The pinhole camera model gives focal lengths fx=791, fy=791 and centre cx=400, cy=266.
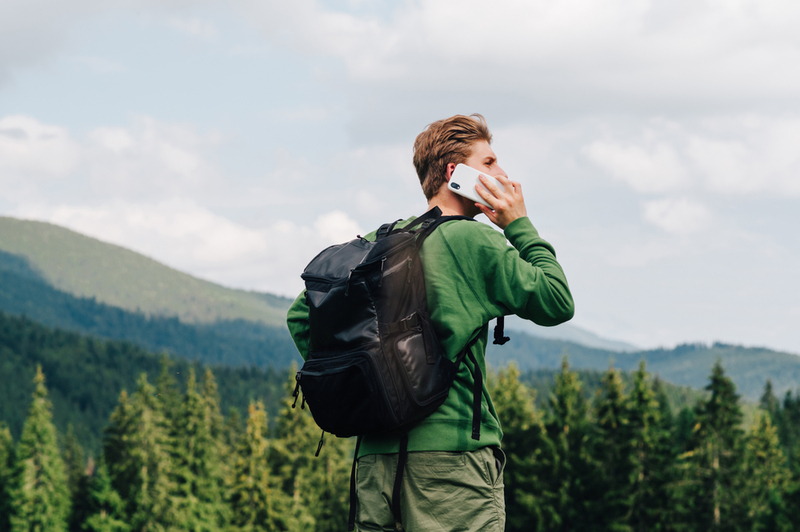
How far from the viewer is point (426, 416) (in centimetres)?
327

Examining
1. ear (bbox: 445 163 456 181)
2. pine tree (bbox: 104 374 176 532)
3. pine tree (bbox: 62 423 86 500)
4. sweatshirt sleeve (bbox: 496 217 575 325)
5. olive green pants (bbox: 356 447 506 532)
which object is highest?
ear (bbox: 445 163 456 181)

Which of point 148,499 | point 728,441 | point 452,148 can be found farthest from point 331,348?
point 148,499

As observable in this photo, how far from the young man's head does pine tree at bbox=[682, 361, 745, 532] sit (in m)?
37.3

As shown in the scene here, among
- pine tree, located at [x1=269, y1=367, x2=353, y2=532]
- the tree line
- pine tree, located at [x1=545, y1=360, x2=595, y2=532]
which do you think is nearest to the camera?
the tree line

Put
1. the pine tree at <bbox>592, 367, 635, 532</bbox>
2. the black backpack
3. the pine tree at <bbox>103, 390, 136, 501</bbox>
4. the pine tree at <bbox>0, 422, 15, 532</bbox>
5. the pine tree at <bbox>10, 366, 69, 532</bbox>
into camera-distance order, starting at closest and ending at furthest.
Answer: the black backpack → the pine tree at <bbox>592, 367, 635, 532</bbox> → the pine tree at <bbox>103, 390, 136, 501</bbox> → the pine tree at <bbox>10, 366, 69, 532</bbox> → the pine tree at <bbox>0, 422, 15, 532</bbox>

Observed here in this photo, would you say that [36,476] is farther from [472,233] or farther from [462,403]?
[472,233]

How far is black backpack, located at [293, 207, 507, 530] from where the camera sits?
Answer: 3.17 metres

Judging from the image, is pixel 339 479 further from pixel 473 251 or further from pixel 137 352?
pixel 137 352

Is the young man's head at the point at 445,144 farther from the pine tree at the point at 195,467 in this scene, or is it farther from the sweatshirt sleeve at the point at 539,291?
the pine tree at the point at 195,467

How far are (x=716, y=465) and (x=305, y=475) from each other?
20715mm

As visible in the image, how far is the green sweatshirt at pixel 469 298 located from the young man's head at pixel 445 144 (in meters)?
0.36

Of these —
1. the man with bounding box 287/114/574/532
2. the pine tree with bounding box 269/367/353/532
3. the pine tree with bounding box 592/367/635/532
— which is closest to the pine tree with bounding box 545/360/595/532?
the pine tree with bounding box 592/367/635/532

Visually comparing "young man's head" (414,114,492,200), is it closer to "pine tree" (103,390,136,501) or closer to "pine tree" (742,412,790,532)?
"pine tree" (742,412,790,532)

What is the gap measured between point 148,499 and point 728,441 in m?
32.2
